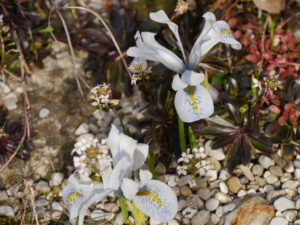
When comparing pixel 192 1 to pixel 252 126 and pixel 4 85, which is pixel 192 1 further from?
pixel 4 85

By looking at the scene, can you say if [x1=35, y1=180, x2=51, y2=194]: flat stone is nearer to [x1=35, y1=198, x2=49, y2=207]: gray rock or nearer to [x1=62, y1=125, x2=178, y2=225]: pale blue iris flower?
[x1=35, y1=198, x2=49, y2=207]: gray rock

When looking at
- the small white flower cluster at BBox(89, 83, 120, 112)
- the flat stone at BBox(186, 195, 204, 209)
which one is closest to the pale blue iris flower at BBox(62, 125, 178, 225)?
the small white flower cluster at BBox(89, 83, 120, 112)

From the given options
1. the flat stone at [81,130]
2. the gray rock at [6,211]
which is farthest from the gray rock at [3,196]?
the flat stone at [81,130]

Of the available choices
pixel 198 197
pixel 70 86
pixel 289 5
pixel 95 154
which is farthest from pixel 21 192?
pixel 289 5

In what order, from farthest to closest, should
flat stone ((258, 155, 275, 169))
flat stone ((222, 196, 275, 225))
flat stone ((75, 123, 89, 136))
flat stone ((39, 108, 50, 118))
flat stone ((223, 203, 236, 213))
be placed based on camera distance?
flat stone ((39, 108, 50, 118)), flat stone ((75, 123, 89, 136)), flat stone ((258, 155, 275, 169)), flat stone ((223, 203, 236, 213)), flat stone ((222, 196, 275, 225))

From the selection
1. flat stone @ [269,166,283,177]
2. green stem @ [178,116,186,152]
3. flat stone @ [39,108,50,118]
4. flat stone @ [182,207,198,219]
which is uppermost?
green stem @ [178,116,186,152]

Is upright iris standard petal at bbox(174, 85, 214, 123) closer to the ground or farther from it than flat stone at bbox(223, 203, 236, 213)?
farther from it

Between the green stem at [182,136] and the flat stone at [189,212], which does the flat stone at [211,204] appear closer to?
the flat stone at [189,212]
